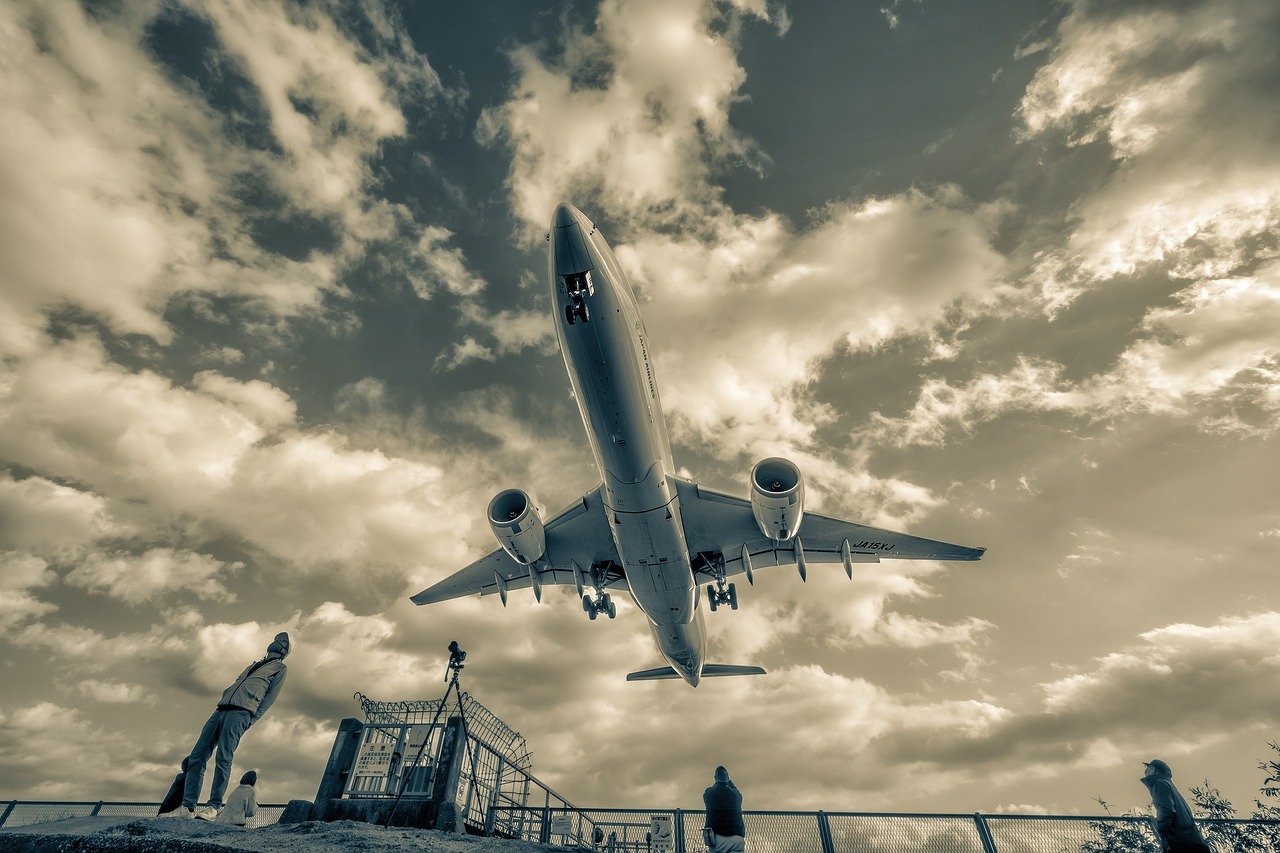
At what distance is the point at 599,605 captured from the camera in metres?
22.8

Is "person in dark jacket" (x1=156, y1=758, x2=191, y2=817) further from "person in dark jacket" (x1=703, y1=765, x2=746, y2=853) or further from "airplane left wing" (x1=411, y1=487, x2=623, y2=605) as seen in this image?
"airplane left wing" (x1=411, y1=487, x2=623, y2=605)

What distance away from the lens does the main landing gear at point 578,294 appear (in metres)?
13.6

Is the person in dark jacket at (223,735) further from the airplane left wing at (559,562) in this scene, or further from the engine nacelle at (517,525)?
the airplane left wing at (559,562)

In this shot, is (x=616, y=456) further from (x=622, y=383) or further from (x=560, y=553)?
(x=560, y=553)

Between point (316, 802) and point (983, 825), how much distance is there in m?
15.4

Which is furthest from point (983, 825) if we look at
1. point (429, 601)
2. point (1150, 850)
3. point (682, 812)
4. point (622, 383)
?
point (429, 601)

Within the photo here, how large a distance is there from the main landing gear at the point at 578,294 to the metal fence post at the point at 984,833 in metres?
14.5

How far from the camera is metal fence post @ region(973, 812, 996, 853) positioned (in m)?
13.1

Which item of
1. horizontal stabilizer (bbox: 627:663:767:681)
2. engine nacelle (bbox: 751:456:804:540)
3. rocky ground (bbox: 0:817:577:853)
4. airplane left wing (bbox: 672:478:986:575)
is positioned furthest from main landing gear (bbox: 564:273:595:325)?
horizontal stabilizer (bbox: 627:663:767:681)

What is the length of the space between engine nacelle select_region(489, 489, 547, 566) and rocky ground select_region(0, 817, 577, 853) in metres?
10.2

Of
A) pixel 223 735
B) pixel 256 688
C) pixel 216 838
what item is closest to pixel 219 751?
pixel 223 735

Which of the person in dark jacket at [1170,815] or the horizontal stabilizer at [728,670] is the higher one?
the horizontal stabilizer at [728,670]

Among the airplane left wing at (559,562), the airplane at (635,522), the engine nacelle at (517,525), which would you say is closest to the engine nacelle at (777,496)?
the airplane at (635,522)

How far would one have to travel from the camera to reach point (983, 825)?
13234 mm
